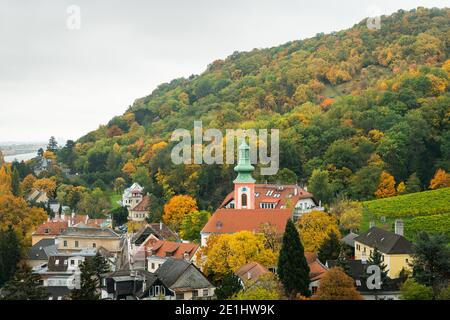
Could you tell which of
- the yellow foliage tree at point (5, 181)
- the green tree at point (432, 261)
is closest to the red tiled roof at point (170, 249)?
the green tree at point (432, 261)

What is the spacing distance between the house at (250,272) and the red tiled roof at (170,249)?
8491 mm

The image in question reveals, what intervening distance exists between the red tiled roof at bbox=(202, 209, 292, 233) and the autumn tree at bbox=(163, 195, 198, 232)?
16.0 meters

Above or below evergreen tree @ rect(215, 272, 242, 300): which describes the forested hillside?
above

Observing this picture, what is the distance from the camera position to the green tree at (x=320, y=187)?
215 feet

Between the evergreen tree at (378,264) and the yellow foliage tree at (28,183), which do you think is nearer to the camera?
the evergreen tree at (378,264)

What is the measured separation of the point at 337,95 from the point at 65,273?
81.9m

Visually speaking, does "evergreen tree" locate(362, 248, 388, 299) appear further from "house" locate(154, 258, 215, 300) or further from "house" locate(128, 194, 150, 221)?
"house" locate(128, 194, 150, 221)

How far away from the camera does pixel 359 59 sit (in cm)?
13062

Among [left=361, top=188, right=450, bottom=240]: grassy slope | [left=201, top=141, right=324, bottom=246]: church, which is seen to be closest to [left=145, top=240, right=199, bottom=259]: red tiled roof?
[left=201, top=141, right=324, bottom=246]: church

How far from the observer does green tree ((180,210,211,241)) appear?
200ft

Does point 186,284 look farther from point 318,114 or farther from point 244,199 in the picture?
point 318,114

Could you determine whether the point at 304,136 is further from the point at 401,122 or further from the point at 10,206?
the point at 10,206

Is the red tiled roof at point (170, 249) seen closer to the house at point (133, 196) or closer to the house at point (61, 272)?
the house at point (61, 272)

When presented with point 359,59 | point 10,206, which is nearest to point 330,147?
point 10,206
